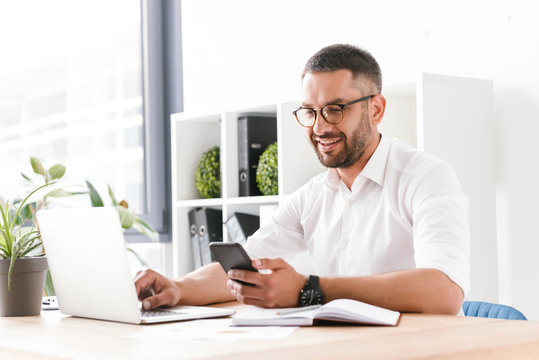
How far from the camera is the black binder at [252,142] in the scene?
11.1ft

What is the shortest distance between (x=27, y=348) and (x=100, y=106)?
125 inches

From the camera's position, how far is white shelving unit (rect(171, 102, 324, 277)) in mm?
3119

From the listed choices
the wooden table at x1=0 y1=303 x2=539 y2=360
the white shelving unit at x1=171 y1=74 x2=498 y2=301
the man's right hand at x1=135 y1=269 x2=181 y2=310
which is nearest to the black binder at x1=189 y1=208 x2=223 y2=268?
the white shelving unit at x1=171 y1=74 x2=498 y2=301

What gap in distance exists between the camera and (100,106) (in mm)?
4305

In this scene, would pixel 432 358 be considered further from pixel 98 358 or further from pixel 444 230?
pixel 444 230

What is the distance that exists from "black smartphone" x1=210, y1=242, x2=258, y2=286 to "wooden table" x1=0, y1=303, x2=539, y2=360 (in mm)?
200

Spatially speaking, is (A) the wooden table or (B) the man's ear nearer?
(A) the wooden table

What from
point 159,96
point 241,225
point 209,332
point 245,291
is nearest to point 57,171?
point 241,225

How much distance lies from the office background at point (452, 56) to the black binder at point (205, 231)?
20.3 inches

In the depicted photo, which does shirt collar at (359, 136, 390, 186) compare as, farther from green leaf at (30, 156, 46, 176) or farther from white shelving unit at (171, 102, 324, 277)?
green leaf at (30, 156, 46, 176)

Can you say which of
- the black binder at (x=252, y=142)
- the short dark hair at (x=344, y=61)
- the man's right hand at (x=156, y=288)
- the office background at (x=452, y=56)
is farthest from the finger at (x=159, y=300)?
the black binder at (x=252, y=142)

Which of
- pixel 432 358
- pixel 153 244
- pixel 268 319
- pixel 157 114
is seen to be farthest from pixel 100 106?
pixel 432 358

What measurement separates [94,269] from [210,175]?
203 cm

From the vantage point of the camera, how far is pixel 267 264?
162 centimetres
